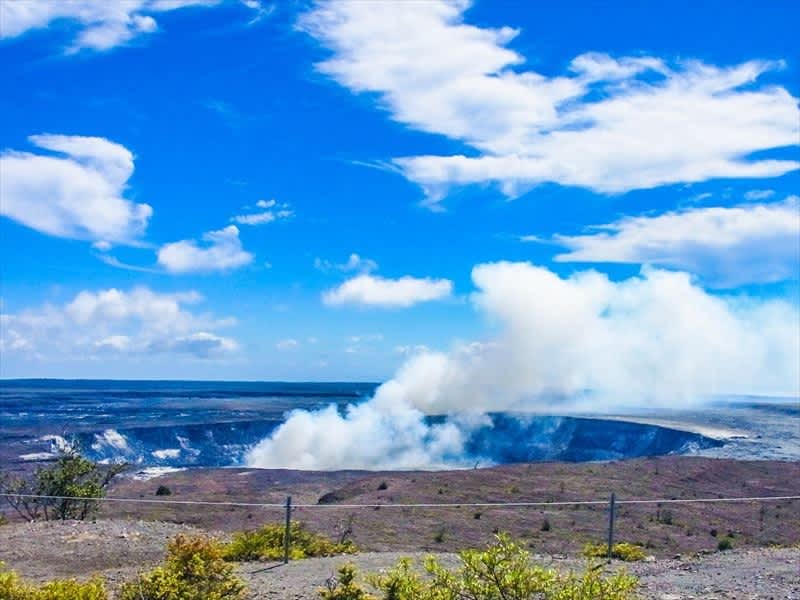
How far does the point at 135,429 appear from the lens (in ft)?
231

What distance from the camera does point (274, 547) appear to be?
12625 mm

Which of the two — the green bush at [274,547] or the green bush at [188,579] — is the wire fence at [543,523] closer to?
the green bush at [274,547]

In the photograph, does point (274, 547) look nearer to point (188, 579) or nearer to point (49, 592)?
point (188, 579)

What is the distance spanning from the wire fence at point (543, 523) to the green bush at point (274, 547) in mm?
5560

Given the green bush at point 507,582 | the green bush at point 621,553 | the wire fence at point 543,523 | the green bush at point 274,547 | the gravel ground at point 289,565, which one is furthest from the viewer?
the wire fence at point 543,523

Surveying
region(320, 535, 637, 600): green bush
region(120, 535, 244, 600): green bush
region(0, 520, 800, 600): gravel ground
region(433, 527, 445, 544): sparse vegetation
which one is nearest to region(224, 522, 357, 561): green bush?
region(0, 520, 800, 600): gravel ground

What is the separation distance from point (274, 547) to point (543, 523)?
42.4ft

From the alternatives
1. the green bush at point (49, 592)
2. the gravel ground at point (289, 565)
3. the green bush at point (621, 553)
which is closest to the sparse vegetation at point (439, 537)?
the gravel ground at point (289, 565)

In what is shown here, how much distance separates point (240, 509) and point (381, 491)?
653 cm

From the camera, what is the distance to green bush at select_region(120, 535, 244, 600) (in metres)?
7.46

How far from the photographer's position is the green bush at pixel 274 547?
40.0 feet

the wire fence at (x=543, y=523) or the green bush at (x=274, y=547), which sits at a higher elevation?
the green bush at (x=274, y=547)

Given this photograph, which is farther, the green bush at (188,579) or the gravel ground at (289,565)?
the gravel ground at (289,565)

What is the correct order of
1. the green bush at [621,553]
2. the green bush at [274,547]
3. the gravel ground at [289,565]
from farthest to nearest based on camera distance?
the green bush at [621,553] → the green bush at [274,547] → the gravel ground at [289,565]
